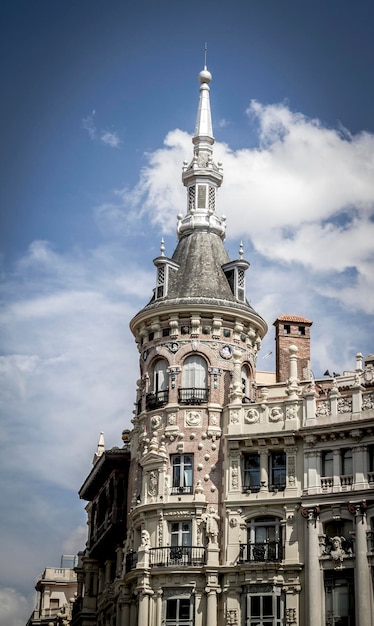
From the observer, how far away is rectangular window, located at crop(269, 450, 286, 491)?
64250 mm

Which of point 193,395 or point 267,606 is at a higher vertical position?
point 193,395

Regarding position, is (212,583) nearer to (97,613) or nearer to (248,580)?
(248,580)

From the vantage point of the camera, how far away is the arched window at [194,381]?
67.3m

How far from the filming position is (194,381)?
68.0m

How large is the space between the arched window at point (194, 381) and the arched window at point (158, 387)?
3.58 ft

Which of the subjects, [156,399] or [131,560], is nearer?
[131,560]

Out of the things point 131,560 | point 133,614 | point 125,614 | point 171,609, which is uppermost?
point 131,560

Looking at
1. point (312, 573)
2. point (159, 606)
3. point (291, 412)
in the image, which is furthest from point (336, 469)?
point (159, 606)

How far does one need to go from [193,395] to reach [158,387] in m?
2.46

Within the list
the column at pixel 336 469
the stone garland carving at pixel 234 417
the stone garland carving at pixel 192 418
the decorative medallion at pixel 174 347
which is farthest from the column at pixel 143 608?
the decorative medallion at pixel 174 347

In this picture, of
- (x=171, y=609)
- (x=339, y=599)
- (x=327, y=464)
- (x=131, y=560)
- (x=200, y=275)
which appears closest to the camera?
(x=339, y=599)

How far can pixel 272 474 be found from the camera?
6475cm

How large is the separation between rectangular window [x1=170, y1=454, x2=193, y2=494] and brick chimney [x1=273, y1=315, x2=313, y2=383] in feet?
34.3

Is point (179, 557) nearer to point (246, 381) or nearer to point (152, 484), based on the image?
point (152, 484)
